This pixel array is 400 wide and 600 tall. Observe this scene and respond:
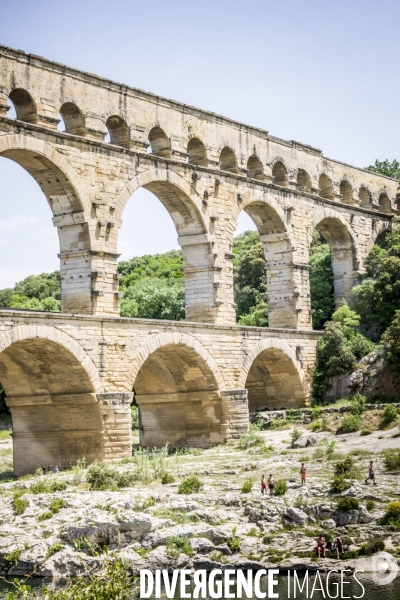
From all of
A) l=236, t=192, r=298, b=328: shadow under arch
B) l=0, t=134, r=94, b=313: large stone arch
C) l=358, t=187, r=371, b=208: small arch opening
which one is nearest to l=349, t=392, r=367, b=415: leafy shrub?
l=236, t=192, r=298, b=328: shadow under arch

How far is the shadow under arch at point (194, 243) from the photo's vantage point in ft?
128

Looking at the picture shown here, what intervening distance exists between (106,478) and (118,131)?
13.6 m

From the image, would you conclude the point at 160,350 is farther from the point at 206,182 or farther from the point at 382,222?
the point at 382,222

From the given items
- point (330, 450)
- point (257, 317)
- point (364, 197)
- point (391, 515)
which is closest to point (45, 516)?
point (391, 515)

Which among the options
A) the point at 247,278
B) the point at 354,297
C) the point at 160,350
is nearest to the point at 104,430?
the point at 160,350

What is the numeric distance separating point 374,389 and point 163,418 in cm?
884

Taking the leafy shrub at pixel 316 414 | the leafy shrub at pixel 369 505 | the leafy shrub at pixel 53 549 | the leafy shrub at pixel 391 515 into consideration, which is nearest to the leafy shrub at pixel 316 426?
the leafy shrub at pixel 316 414

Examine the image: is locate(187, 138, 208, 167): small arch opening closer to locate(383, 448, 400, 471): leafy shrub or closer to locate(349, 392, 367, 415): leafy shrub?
locate(349, 392, 367, 415): leafy shrub

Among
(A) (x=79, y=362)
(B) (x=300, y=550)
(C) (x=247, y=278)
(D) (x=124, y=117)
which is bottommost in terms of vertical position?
(B) (x=300, y=550)

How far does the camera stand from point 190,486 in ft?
92.6

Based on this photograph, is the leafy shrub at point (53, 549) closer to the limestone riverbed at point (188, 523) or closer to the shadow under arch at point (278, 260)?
the limestone riverbed at point (188, 523)

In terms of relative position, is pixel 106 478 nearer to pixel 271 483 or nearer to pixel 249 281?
pixel 271 483

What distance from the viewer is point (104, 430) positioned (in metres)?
33.2

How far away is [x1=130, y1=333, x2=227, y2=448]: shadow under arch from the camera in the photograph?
1495 inches
